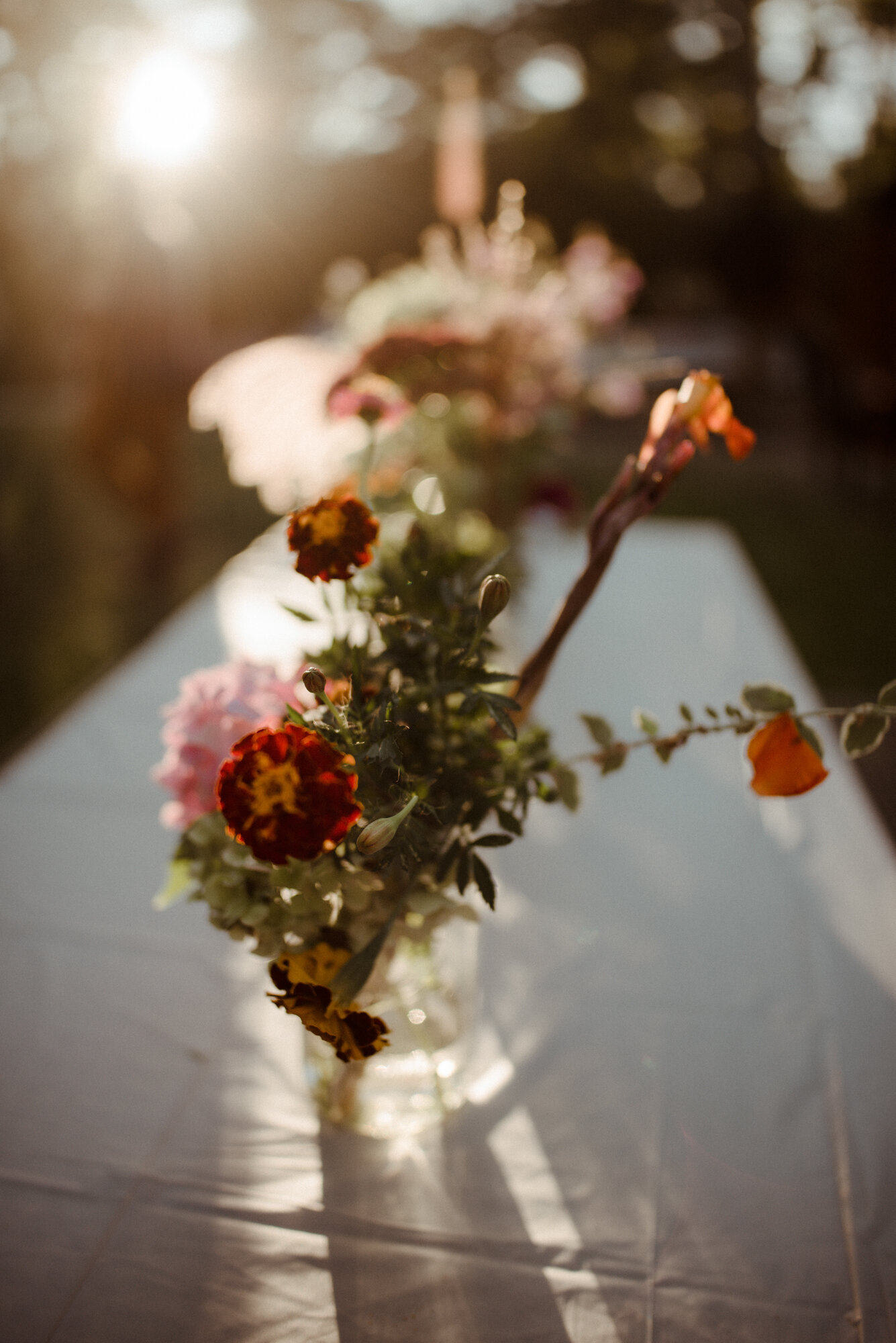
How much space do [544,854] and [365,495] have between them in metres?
0.53

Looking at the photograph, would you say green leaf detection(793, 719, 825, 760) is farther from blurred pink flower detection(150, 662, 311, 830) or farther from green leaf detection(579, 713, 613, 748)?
blurred pink flower detection(150, 662, 311, 830)

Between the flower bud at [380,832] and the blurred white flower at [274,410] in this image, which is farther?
the blurred white flower at [274,410]

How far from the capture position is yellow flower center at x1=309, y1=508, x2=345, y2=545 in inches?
20.5

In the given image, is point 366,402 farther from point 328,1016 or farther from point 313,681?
point 328,1016

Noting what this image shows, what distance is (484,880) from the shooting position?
54cm

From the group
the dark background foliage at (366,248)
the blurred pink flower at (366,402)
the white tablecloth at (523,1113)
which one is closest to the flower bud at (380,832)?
the white tablecloth at (523,1113)

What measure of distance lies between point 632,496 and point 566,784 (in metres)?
0.20

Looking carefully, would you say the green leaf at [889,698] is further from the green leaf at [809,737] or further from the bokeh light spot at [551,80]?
the bokeh light spot at [551,80]

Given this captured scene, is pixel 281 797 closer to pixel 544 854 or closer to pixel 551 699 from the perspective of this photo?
pixel 544 854

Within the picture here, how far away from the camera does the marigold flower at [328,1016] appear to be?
1.61 ft

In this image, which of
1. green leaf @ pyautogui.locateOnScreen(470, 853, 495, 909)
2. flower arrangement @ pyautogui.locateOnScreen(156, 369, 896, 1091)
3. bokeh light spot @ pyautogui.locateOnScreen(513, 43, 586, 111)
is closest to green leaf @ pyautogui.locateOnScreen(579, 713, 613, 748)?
flower arrangement @ pyautogui.locateOnScreen(156, 369, 896, 1091)

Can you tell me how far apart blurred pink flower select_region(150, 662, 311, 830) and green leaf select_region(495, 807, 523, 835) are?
0.47 ft

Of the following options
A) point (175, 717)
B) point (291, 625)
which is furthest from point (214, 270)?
point (175, 717)

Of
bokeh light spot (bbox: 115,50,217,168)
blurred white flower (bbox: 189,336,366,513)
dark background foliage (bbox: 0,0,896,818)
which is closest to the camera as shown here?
blurred white flower (bbox: 189,336,366,513)
